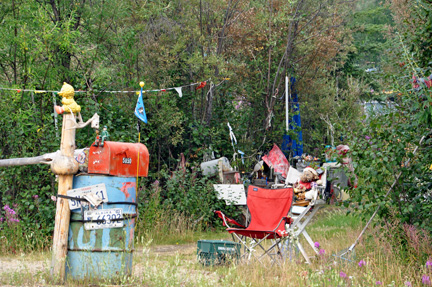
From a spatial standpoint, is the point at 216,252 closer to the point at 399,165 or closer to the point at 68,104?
the point at 399,165

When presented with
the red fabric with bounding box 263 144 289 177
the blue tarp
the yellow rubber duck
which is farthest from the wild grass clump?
the blue tarp

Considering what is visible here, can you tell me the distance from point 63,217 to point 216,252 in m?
1.96

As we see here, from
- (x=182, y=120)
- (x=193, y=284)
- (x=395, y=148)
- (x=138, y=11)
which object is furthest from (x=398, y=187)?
(x=138, y=11)

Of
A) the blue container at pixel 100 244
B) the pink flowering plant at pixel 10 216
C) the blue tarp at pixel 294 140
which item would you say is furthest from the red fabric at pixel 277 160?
the blue container at pixel 100 244

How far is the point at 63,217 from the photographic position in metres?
4.98

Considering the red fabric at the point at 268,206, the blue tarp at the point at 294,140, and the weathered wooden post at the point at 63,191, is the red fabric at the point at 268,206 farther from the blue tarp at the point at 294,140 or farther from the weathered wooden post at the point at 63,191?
the blue tarp at the point at 294,140

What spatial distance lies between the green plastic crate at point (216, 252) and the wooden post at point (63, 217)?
1.81 m

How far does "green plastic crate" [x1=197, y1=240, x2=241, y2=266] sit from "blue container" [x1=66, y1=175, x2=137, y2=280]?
1281mm

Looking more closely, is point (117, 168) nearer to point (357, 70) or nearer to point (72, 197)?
point (72, 197)

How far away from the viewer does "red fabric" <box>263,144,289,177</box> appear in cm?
1256

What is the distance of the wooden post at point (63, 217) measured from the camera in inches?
193

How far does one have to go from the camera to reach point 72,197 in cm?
495

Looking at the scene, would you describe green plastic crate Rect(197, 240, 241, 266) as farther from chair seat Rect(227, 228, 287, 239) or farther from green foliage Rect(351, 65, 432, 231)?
green foliage Rect(351, 65, 432, 231)

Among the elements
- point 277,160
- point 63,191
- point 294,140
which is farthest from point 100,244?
point 294,140
